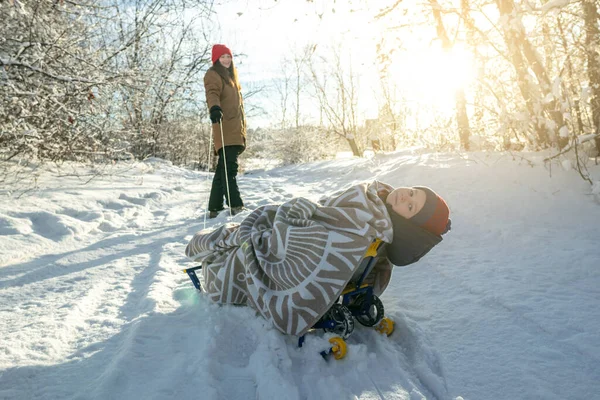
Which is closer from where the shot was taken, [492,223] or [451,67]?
[492,223]

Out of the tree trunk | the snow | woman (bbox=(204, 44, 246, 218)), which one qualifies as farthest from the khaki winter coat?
the tree trunk

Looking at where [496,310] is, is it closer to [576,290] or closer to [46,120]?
[576,290]

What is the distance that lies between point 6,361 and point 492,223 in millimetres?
3721

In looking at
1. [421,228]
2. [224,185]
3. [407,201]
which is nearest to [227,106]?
[224,185]

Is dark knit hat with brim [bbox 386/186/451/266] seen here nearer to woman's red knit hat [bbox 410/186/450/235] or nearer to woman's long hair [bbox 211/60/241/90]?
woman's red knit hat [bbox 410/186/450/235]

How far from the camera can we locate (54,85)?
4.68 metres

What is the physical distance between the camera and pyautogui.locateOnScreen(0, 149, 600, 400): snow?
5.31ft

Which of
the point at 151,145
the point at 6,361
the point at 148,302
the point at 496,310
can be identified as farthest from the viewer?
the point at 151,145

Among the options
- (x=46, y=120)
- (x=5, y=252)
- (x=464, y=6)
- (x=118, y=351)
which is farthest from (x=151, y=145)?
(x=118, y=351)

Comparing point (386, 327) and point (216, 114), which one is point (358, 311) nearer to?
point (386, 327)

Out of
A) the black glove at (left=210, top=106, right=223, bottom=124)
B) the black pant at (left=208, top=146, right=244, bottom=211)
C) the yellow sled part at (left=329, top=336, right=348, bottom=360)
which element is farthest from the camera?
the black pant at (left=208, top=146, right=244, bottom=211)

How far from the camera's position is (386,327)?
2066 millimetres

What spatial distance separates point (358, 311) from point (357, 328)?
0.30 ft

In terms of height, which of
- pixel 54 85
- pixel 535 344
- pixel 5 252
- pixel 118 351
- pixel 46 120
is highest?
pixel 54 85
